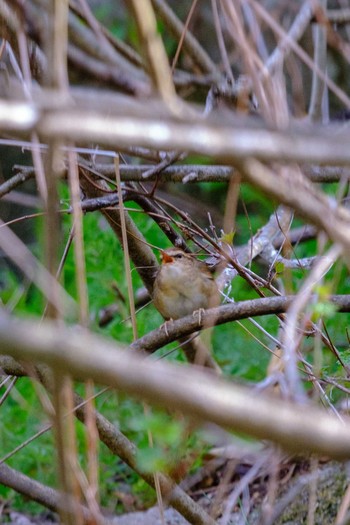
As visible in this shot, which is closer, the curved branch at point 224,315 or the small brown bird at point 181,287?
the curved branch at point 224,315

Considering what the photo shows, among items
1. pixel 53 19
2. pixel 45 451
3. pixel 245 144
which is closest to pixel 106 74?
pixel 45 451

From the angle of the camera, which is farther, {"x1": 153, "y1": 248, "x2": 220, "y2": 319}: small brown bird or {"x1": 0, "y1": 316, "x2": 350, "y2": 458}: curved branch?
{"x1": 153, "y1": 248, "x2": 220, "y2": 319}: small brown bird

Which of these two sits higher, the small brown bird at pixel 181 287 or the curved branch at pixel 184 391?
the curved branch at pixel 184 391

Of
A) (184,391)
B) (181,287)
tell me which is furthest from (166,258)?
(184,391)

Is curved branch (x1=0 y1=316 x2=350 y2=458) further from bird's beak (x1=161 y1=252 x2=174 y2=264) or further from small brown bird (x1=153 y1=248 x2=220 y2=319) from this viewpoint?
bird's beak (x1=161 y1=252 x2=174 y2=264)

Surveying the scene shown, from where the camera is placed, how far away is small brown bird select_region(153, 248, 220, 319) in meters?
3.47

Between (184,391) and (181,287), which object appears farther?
(181,287)

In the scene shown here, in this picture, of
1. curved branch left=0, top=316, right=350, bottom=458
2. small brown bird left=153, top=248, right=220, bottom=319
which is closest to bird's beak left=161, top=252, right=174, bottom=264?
small brown bird left=153, top=248, right=220, bottom=319

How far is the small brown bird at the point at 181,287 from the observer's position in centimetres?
347

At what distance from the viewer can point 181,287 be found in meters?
3.56

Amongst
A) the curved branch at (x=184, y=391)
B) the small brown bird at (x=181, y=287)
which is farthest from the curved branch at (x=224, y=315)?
the curved branch at (x=184, y=391)

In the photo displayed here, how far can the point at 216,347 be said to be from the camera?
398 centimetres

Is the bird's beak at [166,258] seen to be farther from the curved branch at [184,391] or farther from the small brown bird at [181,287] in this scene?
the curved branch at [184,391]

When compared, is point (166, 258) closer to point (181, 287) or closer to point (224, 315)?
point (181, 287)
